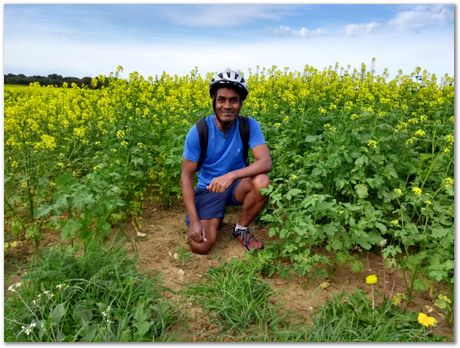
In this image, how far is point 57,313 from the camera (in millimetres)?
2568

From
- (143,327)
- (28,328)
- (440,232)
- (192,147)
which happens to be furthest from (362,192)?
(28,328)

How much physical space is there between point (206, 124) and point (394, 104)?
2618 mm

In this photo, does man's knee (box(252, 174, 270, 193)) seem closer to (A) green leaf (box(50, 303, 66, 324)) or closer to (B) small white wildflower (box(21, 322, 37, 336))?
(A) green leaf (box(50, 303, 66, 324))

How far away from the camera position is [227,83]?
3277mm

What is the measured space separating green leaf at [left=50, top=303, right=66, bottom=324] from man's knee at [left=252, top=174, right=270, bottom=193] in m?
1.65

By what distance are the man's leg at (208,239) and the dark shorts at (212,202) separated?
43 millimetres

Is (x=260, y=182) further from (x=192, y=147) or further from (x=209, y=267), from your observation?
(x=209, y=267)

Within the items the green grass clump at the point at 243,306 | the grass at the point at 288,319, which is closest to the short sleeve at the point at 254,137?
the green grass clump at the point at 243,306

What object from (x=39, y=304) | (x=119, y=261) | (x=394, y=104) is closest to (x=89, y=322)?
(x=39, y=304)

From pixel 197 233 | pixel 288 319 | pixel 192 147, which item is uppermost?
pixel 192 147

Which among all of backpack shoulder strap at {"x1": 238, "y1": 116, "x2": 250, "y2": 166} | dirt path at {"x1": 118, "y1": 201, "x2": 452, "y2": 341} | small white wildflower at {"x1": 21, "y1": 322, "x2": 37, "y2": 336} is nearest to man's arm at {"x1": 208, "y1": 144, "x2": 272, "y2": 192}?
backpack shoulder strap at {"x1": 238, "y1": 116, "x2": 250, "y2": 166}

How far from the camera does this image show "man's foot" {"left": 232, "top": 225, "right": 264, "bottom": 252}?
344 cm

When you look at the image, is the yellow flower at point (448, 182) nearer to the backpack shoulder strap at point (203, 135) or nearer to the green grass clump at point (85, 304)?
the backpack shoulder strap at point (203, 135)

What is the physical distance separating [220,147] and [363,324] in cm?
174
